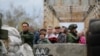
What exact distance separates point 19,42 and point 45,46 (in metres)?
3.39

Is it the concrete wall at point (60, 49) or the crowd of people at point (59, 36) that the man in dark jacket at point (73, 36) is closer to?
the crowd of people at point (59, 36)

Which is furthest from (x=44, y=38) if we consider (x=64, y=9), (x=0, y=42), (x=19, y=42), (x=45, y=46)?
(x=64, y=9)

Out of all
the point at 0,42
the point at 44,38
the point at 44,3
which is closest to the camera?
the point at 0,42

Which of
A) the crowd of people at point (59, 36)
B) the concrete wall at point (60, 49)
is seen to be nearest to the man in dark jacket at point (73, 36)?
the crowd of people at point (59, 36)

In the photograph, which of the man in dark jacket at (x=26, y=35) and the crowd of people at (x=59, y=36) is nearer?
the man in dark jacket at (x=26, y=35)

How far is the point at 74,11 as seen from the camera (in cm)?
4072

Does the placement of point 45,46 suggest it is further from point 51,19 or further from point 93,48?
point 51,19

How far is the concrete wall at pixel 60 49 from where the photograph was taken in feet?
46.8

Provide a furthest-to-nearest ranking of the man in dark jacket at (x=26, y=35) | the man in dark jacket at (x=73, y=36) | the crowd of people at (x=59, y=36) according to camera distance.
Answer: the man in dark jacket at (x=73, y=36) → the crowd of people at (x=59, y=36) → the man in dark jacket at (x=26, y=35)

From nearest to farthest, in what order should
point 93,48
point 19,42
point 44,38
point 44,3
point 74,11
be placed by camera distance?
point 93,48 → point 19,42 → point 44,38 → point 44,3 → point 74,11

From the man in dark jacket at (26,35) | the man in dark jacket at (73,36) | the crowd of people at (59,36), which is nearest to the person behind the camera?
the man in dark jacket at (26,35)

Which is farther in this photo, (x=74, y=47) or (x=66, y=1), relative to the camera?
(x=66, y=1)

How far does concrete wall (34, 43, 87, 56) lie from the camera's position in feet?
46.8

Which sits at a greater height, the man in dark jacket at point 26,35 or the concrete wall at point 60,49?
the man in dark jacket at point 26,35
